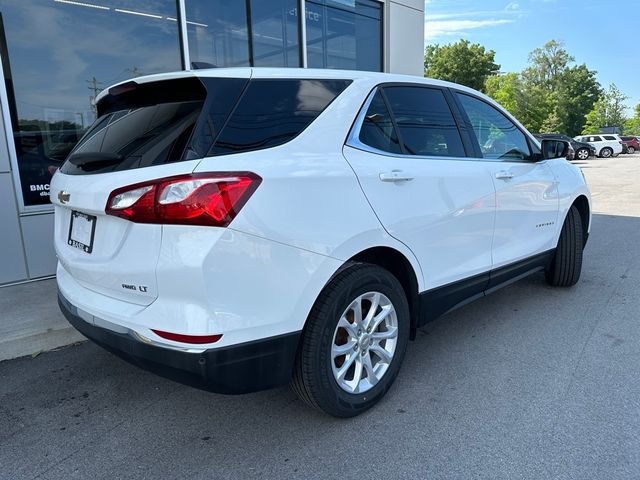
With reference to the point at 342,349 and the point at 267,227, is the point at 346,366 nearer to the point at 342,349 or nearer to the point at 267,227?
the point at 342,349

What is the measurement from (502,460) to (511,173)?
7.19 ft

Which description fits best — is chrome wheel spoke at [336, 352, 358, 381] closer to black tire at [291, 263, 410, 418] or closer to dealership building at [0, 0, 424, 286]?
black tire at [291, 263, 410, 418]

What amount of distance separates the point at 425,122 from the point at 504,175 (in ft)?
2.85

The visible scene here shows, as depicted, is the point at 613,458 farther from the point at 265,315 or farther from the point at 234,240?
the point at 234,240

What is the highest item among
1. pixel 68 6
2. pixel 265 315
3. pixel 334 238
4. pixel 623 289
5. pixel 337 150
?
pixel 68 6

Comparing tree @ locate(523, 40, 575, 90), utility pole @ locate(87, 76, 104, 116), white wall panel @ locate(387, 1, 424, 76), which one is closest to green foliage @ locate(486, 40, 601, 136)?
tree @ locate(523, 40, 575, 90)

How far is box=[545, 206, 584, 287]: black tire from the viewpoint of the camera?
188 inches

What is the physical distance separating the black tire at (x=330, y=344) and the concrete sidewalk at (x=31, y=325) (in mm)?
2330

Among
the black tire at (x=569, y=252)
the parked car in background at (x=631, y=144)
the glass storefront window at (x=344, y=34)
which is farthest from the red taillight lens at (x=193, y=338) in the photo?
the parked car in background at (x=631, y=144)

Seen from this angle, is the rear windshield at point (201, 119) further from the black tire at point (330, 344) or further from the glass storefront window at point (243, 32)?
the glass storefront window at point (243, 32)

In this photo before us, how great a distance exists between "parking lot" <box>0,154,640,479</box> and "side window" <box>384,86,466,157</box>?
146 centimetres

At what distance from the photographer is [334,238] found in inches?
94.1

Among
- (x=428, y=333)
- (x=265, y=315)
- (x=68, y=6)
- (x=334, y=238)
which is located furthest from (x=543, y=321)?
(x=68, y=6)

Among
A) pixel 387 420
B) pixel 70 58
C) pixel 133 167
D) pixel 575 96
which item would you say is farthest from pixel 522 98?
pixel 133 167
